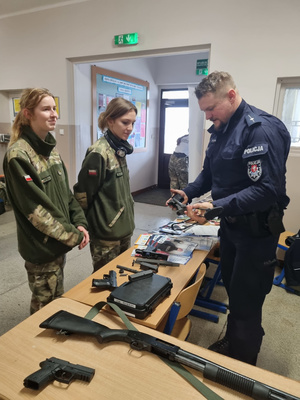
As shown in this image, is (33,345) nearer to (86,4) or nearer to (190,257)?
(190,257)

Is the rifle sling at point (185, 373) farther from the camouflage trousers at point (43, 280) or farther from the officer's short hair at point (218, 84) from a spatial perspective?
the officer's short hair at point (218, 84)

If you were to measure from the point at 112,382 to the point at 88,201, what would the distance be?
3.77 ft

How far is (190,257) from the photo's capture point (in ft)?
5.48

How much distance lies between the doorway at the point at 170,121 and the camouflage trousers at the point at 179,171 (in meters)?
1.69

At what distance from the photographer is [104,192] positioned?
1.75m

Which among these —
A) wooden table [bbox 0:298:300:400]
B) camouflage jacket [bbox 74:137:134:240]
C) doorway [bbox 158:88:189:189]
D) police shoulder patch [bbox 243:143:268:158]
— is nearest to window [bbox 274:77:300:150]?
police shoulder patch [bbox 243:143:268:158]

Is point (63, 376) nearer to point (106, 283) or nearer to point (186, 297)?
point (106, 283)

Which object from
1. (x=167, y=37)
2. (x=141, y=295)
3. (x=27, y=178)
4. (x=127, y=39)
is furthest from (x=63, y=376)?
(x=127, y=39)

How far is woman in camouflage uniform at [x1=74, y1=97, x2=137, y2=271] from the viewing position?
168 cm

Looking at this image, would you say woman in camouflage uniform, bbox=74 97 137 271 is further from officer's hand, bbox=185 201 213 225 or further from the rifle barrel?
the rifle barrel

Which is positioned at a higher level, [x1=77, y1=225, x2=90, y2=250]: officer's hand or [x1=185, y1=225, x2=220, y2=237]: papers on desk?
[x1=77, y1=225, x2=90, y2=250]: officer's hand

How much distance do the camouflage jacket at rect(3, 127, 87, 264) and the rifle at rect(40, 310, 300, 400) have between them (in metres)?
0.46

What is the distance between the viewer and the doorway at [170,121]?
6295 millimetres

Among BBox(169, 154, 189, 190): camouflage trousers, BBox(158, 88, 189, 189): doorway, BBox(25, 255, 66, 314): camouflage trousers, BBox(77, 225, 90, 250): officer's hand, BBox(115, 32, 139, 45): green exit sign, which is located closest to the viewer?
BBox(25, 255, 66, 314): camouflage trousers
